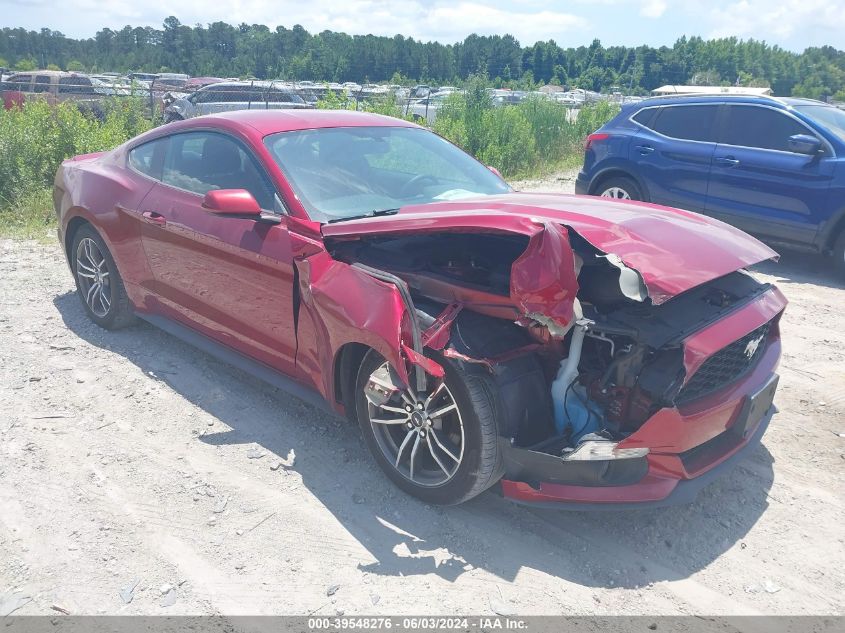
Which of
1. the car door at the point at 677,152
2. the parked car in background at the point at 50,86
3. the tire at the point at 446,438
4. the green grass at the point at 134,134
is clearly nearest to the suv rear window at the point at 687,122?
the car door at the point at 677,152

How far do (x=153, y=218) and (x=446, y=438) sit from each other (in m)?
2.69

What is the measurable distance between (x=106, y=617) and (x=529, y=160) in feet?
43.1

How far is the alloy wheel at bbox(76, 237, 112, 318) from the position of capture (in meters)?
5.27

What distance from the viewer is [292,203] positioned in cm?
373

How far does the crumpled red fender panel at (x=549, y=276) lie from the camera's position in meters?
2.69

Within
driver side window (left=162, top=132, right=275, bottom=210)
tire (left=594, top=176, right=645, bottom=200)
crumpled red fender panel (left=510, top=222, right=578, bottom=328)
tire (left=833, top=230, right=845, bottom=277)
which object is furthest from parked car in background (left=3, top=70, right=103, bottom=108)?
crumpled red fender panel (left=510, top=222, right=578, bottom=328)

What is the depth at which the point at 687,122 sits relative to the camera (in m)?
8.30

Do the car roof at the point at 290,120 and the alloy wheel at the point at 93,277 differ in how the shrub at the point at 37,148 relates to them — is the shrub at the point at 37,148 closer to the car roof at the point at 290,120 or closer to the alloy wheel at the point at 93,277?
the alloy wheel at the point at 93,277

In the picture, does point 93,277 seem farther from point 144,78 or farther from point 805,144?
point 144,78

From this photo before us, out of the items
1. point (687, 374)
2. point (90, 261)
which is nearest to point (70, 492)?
point (90, 261)

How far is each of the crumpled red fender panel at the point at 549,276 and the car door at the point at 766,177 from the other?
220 inches

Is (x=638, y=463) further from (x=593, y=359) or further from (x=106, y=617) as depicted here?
(x=106, y=617)

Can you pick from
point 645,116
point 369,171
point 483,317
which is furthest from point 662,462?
point 645,116

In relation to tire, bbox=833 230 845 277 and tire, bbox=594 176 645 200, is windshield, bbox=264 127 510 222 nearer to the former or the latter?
A: tire, bbox=833 230 845 277
